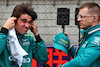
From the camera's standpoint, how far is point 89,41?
1.23 m

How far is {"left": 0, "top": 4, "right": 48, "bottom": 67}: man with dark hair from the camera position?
129 cm

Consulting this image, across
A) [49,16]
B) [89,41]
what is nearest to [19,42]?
[89,41]

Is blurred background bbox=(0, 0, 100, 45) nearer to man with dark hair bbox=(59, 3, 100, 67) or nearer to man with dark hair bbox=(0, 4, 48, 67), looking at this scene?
man with dark hair bbox=(0, 4, 48, 67)

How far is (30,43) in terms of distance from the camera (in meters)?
1.51

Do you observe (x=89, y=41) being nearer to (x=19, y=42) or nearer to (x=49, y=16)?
(x=19, y=42)

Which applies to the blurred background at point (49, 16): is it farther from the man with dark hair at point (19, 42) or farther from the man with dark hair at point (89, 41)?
the man with dark hair at point (89, 41)

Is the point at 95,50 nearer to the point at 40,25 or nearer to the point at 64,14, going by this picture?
the point at 64,14

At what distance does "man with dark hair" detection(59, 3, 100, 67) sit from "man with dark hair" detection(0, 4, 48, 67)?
36cm

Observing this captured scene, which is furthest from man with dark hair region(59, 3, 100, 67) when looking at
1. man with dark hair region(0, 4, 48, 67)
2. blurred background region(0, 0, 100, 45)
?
blurred background region(0, 0, 100, 45)

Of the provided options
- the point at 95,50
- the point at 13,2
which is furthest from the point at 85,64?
the point at 13,2

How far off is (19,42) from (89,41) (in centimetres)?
62

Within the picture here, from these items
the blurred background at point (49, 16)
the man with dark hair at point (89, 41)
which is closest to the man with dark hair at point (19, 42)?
the man with dark hair at point (89, 41)

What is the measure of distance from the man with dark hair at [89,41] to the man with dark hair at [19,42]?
14.3 inches

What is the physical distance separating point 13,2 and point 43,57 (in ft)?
8.02
